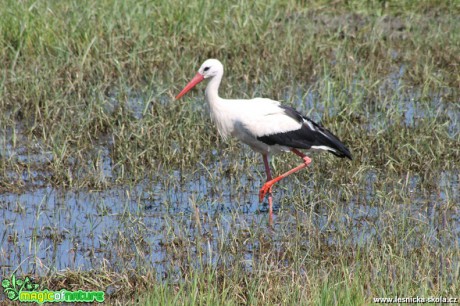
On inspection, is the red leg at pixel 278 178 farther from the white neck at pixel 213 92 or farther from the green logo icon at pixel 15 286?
the green logo icon at pixel 15 286

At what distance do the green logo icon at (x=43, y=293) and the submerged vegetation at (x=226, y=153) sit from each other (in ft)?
0.26

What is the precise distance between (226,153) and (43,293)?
2.91m

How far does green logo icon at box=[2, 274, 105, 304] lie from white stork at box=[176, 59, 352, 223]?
1.97 metres

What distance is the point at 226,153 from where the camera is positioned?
779 cm

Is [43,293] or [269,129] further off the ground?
[269,129]

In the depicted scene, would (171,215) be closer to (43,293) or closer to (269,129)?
(269,129)

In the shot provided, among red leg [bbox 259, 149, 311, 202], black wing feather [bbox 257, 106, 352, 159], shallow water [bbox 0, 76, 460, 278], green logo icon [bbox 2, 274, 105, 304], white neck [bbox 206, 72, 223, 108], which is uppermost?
white neck [bbox 206, 72, 223, 108]

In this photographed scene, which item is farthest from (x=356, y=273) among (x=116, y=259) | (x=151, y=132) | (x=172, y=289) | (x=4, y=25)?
(x=4, y=25)

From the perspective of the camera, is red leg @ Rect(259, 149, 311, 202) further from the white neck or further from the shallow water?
the white neck

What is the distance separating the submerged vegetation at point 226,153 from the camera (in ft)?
17.7

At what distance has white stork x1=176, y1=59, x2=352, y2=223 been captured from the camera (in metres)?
6.90

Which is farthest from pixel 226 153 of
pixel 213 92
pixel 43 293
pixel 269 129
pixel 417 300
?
pixel 417 300

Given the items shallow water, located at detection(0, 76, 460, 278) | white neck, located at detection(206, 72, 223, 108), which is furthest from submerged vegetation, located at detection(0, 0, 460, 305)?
white neck, located at detection(206, 72, 223, 108)

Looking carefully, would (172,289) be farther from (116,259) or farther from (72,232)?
Answer: (72,232)
